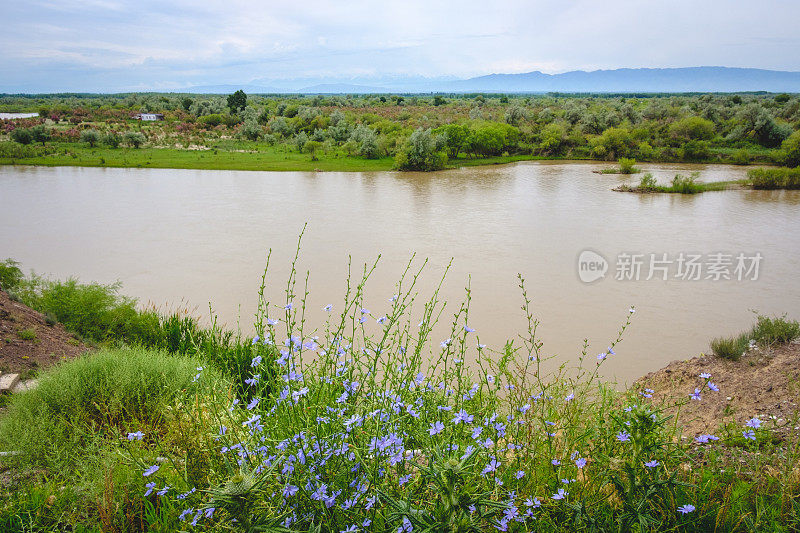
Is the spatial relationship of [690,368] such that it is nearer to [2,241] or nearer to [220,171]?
[2,241]

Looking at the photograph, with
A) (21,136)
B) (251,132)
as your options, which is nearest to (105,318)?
(21,136)

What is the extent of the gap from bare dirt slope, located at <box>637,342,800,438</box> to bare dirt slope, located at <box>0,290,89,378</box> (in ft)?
19.3

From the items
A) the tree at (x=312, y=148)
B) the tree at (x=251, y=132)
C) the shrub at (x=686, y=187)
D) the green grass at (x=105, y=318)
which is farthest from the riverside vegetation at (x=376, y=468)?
the tree at (x=251, y=132)

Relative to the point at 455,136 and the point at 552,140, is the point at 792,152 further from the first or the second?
the point at 455,136

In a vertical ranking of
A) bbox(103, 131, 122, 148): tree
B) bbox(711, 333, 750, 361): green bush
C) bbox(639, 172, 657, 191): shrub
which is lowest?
bbox(711, 333, 750, 361): green bush

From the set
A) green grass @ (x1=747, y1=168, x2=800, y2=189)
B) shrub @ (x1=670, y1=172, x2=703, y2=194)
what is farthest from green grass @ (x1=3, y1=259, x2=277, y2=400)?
green grass @ (x1=747, y1=168, x2=800, y2=189)

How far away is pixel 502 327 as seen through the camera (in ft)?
26.3

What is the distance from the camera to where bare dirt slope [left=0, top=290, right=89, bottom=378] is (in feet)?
17.0

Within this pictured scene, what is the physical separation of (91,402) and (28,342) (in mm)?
2931

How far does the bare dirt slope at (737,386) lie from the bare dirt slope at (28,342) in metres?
5.89

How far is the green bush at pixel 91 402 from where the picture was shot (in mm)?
3133

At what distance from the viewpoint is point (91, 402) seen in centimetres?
351

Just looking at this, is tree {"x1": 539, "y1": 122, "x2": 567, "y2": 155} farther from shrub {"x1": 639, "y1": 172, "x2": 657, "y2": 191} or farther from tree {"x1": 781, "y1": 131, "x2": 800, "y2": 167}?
shrub {"x1": 639, "y1": 172, "x2": 657, "y2": 191}

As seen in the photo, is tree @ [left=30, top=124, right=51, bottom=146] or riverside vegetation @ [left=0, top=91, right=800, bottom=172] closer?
riverside vegetation @ [left=0, top=91, right=800, bottom=172]
